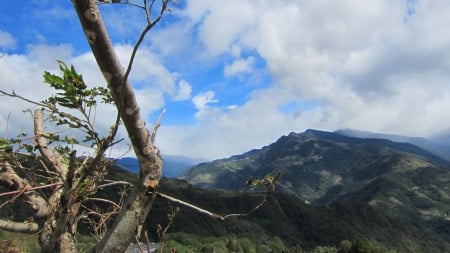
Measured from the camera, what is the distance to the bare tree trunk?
3.00 m

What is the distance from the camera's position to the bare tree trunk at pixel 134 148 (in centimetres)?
300

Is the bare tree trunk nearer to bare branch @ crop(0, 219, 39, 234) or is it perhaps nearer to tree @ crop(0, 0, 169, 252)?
tree @ crop(0, 0, 169, 252)

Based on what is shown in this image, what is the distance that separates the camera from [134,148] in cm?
389

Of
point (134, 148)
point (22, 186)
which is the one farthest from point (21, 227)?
point (134, 148)

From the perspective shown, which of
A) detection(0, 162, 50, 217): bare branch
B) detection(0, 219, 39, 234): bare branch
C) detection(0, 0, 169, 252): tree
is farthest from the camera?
detection(0, 219, 39, 234): bare branch

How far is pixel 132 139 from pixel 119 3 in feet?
4.22

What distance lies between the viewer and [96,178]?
5039mm

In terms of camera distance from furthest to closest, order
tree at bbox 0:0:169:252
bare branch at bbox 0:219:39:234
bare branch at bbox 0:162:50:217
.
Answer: bare branch at bbox 0:219:39:234, bare branch at bbox 0:162:50:217, tree at bbox 0:0:169:252

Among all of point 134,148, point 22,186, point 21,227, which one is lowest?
point 21,227

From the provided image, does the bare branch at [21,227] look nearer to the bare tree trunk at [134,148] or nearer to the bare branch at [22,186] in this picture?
the bare branch at [22,186]

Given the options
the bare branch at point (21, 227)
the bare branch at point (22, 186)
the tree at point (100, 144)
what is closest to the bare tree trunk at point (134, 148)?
the tree at point (100, 144)

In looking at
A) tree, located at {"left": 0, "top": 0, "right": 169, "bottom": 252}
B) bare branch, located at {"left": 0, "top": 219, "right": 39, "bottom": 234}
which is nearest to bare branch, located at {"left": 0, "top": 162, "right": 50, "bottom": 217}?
bare branch, located at {"left": 0, "top": 219, "right": 39, "bottom": 234}

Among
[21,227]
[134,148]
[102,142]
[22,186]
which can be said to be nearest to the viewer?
[102,142]

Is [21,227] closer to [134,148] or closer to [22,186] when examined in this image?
[22,186]
